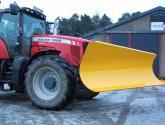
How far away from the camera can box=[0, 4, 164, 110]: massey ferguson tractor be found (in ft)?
33.4

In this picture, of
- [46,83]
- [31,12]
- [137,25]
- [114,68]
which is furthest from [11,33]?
[137,25]

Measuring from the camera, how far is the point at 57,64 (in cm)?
1021

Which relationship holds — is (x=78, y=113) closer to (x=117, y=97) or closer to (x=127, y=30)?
(x=117, y=97)

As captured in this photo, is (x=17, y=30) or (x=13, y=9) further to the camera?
(x=17, y=30)

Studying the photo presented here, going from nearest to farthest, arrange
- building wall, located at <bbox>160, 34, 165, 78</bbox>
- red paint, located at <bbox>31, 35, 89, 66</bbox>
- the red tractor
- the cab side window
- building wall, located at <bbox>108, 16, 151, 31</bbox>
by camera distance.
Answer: the red tractor
red paint, located at <bbox>31, 35, 89, 66</bbox>
the cab side window
building wall, located at <bbox>160, 34, 165, 78</bbox>
building wall, located at <bbox>108, 16, 151, 31</bbox>

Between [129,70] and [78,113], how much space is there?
6.01 feet

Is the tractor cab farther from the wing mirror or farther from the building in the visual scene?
the building

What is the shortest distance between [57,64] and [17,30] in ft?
6.16

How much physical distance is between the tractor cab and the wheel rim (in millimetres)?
1076

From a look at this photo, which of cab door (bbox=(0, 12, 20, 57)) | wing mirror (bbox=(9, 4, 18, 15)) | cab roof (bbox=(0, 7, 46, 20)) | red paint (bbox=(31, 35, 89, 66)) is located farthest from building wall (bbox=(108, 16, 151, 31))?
red paint (bbox=(31, 35, 89, 66))

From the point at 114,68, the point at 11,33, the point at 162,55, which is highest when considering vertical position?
the point at 11,33

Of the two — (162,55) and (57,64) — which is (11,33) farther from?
(162,55)

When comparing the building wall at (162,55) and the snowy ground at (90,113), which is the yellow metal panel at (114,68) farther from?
the building wall at (162,55)

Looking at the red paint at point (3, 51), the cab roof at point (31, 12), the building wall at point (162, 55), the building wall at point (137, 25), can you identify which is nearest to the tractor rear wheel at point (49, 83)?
the red paint at point (3, 51)
